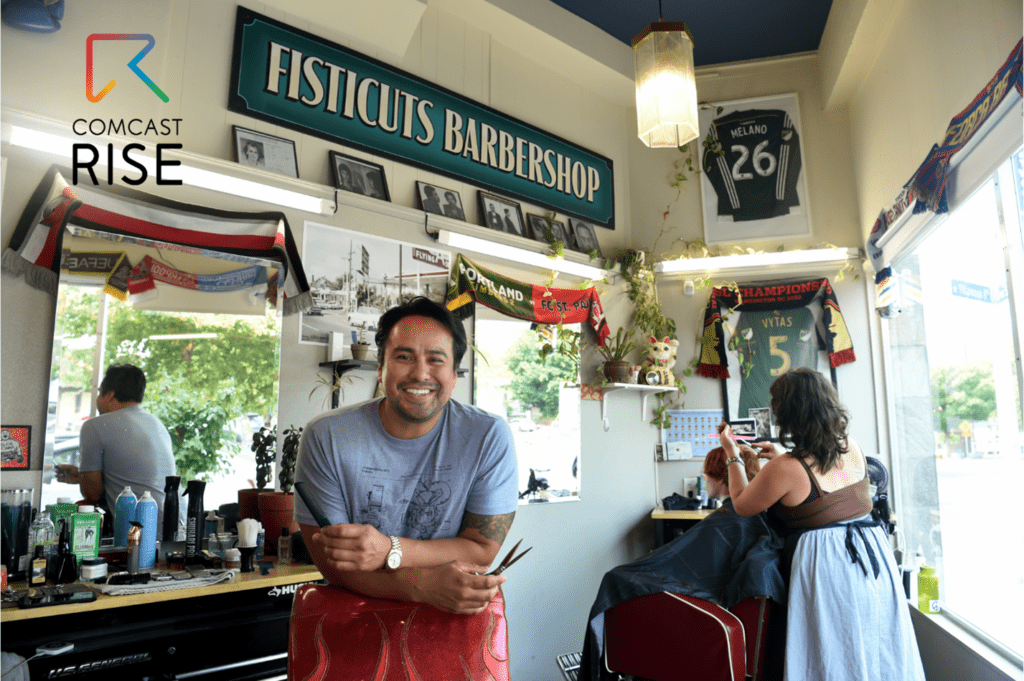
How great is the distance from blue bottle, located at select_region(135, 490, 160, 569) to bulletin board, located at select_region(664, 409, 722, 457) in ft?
12.0

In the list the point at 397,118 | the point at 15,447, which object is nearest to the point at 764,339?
the point at 397,118

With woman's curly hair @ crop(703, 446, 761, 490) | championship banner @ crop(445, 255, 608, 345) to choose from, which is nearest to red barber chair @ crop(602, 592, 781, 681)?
woman's curly hair @ crop(703, 446, 761, 490)

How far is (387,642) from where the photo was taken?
1.44 m

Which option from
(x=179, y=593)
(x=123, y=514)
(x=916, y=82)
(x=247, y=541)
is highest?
(x=916, y=82)

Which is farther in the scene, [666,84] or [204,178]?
[204,178]

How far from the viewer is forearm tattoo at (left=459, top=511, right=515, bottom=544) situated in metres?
1.79

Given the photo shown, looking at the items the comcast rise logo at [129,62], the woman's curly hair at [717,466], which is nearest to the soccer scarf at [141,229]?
the comcast rise logo at [129,62]

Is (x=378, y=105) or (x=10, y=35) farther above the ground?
(x=378, y=105)

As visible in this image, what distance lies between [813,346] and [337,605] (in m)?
4.34

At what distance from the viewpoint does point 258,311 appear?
313 cm

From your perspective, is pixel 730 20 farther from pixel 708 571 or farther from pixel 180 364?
pixel 180 364

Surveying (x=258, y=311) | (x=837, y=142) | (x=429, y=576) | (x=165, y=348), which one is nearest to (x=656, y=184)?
(x=837, y=142)

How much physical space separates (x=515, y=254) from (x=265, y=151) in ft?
5.47

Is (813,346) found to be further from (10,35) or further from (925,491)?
(10,35)
